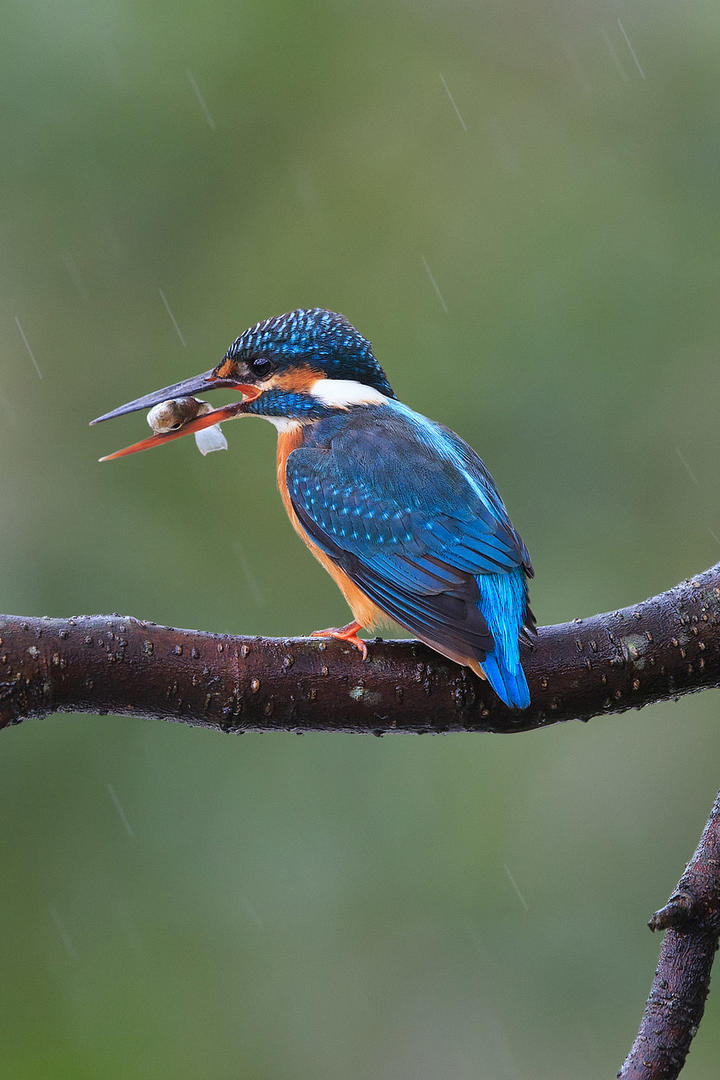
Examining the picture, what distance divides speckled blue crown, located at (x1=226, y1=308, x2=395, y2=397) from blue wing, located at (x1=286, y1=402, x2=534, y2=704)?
10 cm

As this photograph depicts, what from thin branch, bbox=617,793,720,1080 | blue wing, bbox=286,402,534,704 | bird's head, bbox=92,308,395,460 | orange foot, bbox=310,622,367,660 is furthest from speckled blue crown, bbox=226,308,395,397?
thin branch, bbox=617,793,720,1080

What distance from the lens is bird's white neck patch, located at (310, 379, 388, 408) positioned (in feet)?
7.45

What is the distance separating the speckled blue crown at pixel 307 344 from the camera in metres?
2.28

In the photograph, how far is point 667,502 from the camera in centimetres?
429

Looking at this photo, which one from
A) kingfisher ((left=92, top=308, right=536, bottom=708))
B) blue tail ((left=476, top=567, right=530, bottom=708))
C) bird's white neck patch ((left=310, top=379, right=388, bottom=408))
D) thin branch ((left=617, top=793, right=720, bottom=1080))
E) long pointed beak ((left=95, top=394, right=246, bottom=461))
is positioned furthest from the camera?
bird's white neck patch ((left=310, top=379, right=388, bottom=408))

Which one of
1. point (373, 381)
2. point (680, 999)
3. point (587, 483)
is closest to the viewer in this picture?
point (680, 999)

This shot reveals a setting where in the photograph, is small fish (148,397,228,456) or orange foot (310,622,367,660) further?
small fish (148,397,228,456)

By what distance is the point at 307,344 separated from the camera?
Result: 89.7 inches

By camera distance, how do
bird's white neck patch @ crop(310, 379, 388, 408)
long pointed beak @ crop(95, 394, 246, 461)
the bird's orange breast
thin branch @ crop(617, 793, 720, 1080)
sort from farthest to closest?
bird's white neck patch @ crop(310, 379, 388, 408) → long pointed beak @ crop(95, 394, 246, 461) → the bird's orange breast → thin branch @ crop(617, 793, 720, 1080)

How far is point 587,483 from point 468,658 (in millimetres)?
2652

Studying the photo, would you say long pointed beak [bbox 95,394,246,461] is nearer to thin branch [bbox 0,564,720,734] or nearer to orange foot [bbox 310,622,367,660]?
orange foot [bbox 310,622,367,660]

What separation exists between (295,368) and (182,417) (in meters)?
0.24

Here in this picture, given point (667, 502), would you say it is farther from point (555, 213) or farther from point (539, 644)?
point (539, 644)

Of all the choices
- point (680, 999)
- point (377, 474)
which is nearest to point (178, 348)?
point (377, 474)
